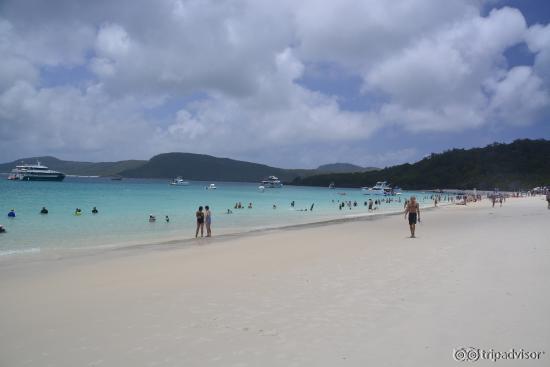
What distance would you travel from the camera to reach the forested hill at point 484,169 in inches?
5590

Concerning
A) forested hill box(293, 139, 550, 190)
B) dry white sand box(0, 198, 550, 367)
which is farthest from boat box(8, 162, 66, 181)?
forested hill box(293, 139, 550, 190)

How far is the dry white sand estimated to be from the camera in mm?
5043

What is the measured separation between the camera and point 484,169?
6250 inches

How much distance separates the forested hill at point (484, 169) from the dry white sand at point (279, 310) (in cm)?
14247

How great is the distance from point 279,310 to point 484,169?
17319cm

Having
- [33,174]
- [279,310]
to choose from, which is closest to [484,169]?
[33,174]

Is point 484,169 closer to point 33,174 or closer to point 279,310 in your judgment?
point 33,174

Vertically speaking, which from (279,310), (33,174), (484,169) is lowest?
(279,310)

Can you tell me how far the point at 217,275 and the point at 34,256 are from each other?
334 inches

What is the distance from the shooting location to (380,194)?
11438 cm

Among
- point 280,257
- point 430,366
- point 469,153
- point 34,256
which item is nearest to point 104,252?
point 34,256

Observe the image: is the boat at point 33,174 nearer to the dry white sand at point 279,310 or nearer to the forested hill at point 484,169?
the dry white sand at point 279,310

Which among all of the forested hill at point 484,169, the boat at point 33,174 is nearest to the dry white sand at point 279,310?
the boat at point 33,174

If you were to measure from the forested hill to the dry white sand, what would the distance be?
14247cm
